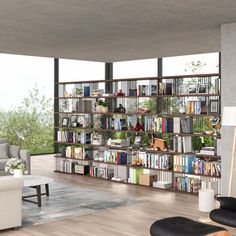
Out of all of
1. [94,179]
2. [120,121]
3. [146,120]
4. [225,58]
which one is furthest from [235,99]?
[94,179]

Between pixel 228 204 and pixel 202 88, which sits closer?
pixel 228 204

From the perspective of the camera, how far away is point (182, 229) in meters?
4.48

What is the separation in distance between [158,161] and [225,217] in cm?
390

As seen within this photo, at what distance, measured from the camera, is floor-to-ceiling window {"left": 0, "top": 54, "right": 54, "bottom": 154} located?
43.7 feet

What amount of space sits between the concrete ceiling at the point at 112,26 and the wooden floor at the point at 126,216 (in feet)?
8.86

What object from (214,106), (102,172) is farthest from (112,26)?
(102,172)

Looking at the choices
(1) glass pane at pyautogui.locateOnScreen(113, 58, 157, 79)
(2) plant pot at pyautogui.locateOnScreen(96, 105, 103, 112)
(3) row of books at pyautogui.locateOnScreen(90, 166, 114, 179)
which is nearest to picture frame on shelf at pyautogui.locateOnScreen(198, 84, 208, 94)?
(2) plant pot at pyautogui.locateOnScreen(96, 105, 103, 112)

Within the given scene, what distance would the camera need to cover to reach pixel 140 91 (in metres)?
9.43

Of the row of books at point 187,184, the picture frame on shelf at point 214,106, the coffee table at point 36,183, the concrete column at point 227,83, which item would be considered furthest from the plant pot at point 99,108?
the concrete column at point 227,83

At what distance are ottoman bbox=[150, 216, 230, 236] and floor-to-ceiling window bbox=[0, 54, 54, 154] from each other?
937cm

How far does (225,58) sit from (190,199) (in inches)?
94.6

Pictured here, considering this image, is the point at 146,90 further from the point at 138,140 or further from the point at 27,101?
the point at 27,101

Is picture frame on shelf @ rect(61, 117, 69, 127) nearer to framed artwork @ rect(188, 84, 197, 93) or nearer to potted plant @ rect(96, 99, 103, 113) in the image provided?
potted plant @ rect(96, 99, 103, 113)

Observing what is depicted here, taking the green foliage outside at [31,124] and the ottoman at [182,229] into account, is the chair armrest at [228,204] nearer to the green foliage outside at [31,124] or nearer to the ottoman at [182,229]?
the ottoman at [182,229]
